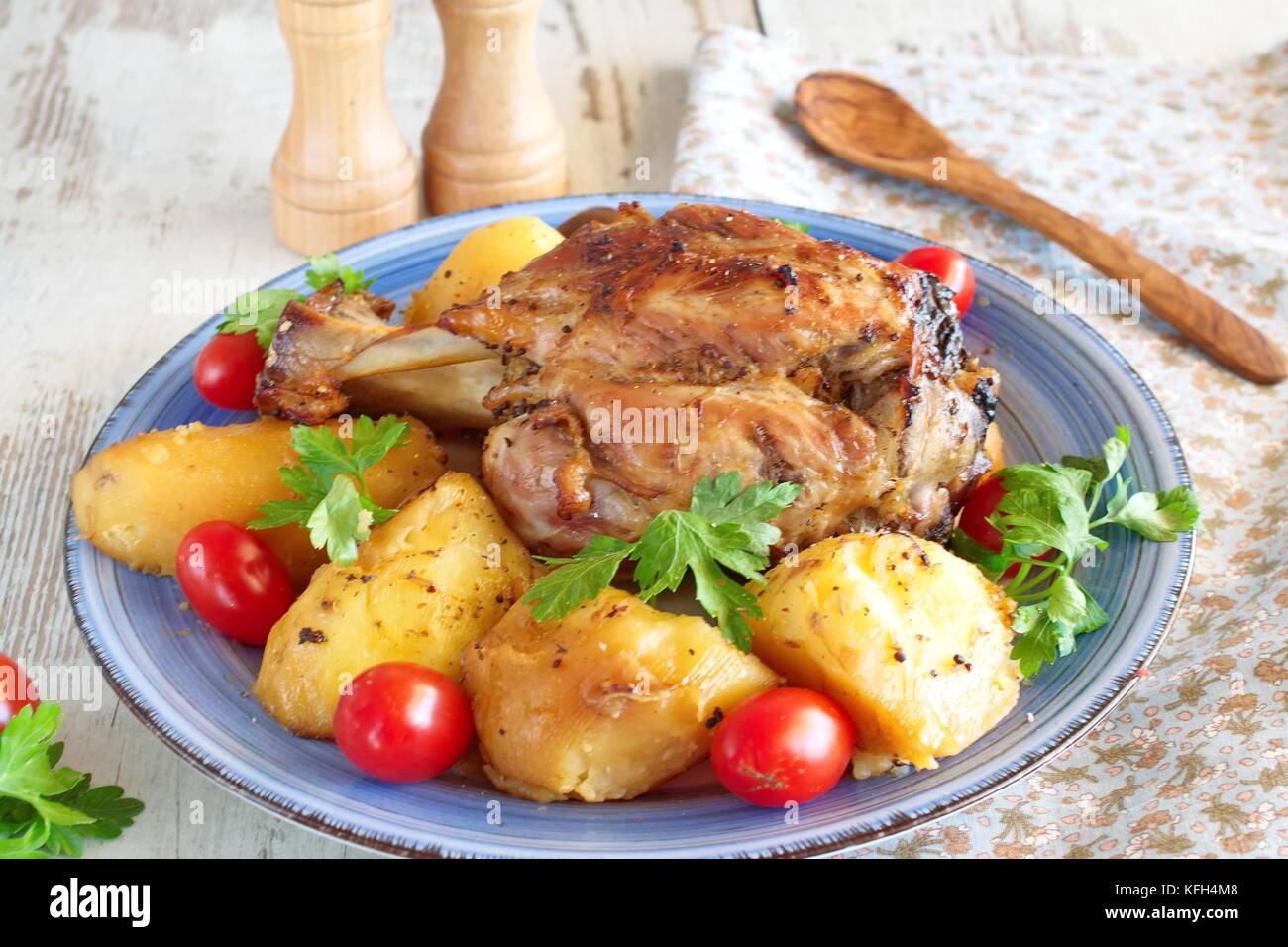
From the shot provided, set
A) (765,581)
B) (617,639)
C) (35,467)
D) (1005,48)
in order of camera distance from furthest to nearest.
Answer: (1005,48) → (35,467) → (765,581) → (617,639)

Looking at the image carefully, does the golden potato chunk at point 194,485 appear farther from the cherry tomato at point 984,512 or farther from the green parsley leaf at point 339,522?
the cherry tomato at point 984,512

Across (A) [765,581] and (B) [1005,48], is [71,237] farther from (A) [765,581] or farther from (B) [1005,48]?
(B) [1005,48]

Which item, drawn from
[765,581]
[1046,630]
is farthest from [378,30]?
[1046,630]

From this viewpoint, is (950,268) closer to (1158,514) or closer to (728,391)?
(1158,514)

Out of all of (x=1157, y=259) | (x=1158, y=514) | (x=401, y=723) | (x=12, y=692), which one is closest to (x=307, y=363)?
(x=12, y=692)

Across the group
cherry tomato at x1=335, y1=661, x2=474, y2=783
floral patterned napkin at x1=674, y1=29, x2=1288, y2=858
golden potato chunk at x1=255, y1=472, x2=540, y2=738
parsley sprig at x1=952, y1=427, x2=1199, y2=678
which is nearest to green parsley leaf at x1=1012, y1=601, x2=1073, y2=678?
parsley sprig at x1=952, y1=427, x2=1199, y2=678

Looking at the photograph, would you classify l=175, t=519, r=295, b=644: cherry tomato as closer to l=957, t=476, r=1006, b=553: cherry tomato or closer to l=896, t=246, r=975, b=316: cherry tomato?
l=957, t=476, r=1006, b=553: cherry tomato

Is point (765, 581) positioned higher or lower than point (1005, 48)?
lower
